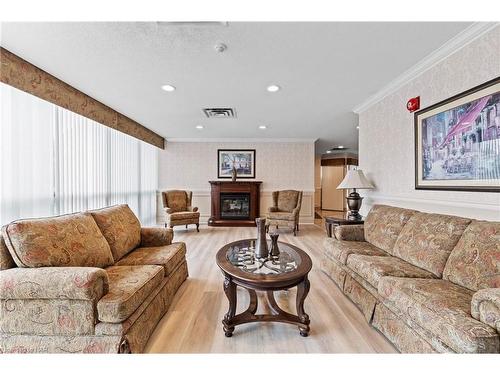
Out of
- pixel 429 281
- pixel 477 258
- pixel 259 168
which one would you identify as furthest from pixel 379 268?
pixel 259 168

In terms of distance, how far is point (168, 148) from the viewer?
6.46 metres

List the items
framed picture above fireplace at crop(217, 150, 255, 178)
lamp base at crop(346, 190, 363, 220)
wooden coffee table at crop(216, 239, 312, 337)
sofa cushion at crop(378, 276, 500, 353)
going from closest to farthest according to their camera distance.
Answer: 1. sofa cushion at crop(378, 276, 500, 353)
2. wooden coffee table at crop(216, 239, 312, 337)
3. lamp base at crop(346, 190, 363, 220)
4. framed picture above fireplace at crop(217, 150, 255, 178)

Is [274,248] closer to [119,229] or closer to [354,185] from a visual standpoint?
[119,229]

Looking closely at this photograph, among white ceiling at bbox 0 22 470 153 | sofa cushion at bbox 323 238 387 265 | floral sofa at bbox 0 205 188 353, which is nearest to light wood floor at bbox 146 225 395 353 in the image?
floral sofa at bbox 0 205 188 353

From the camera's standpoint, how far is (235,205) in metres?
6.34

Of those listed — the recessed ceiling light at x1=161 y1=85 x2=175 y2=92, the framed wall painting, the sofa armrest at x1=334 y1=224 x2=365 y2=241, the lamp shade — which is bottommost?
the sofa armrest at x1=334 y1=224 x2=365 y2=241

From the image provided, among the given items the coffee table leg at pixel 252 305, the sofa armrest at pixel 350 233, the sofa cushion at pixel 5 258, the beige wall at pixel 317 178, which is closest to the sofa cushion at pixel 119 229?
the sofa cushion at pixel 5 258

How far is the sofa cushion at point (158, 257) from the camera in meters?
2.10

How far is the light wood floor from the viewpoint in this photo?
1.60 metres

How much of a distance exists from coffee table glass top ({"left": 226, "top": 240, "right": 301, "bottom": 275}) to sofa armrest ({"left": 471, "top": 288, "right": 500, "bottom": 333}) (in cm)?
101

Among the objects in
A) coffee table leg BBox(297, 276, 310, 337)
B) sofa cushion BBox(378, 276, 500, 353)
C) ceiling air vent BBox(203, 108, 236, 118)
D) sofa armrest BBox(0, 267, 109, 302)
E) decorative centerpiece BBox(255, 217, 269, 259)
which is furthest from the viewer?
ceiling air vent BBox(203, 108, 236, 118)

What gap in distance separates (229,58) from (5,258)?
2.31 metres

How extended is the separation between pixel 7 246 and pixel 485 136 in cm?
356

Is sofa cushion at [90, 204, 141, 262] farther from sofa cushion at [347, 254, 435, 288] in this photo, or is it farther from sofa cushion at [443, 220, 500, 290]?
sofa cushion at [443, 220, 500, 290]
